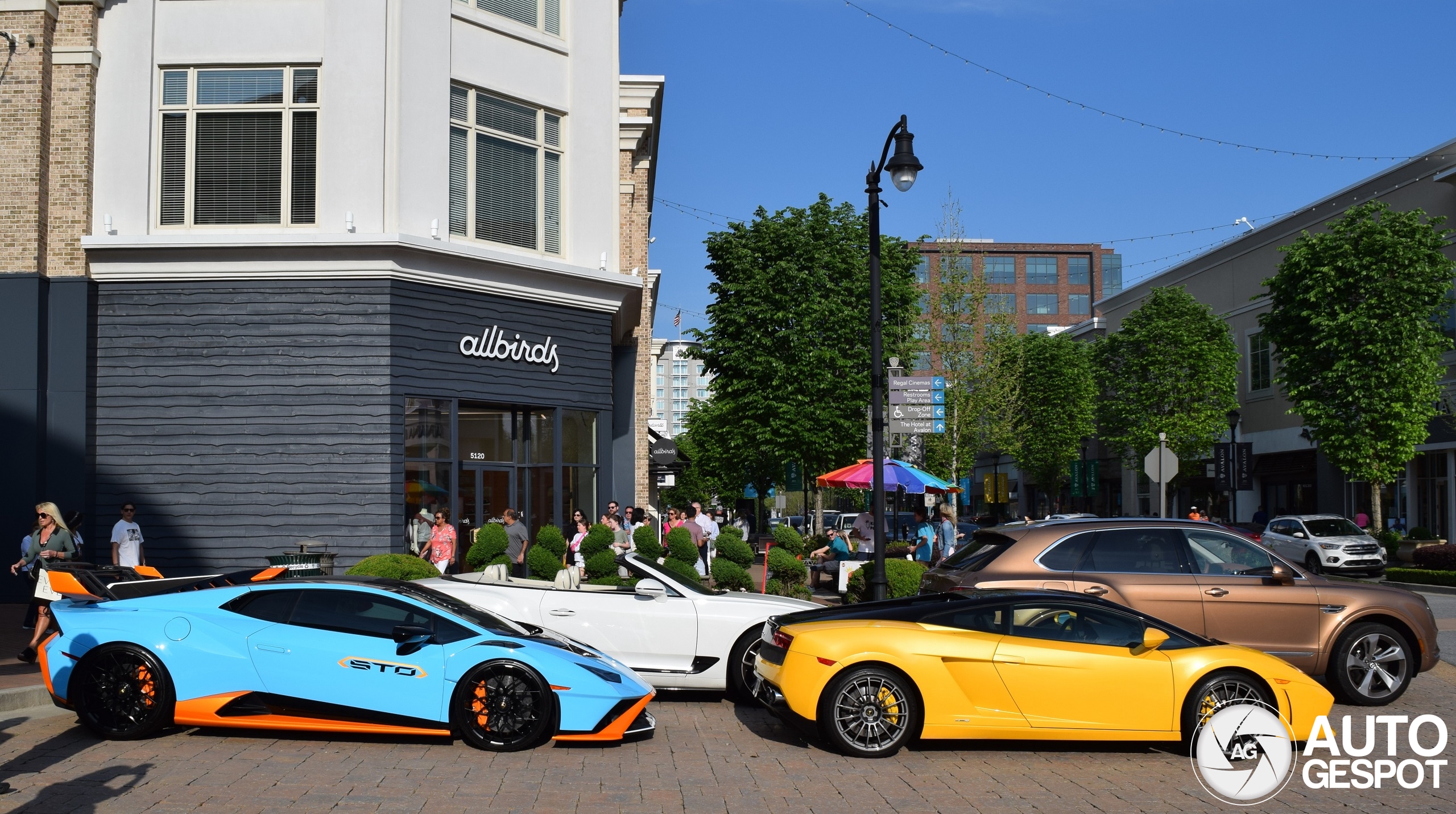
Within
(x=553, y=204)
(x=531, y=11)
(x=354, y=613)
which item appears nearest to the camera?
(x=354, y=613)

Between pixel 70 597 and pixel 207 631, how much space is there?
4.11ft

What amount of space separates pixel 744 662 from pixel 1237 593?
4.53m

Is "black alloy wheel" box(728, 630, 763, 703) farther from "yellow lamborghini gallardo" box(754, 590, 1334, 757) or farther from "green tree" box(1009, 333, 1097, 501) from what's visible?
"green tree" box(1009, 333, 1097, 501)

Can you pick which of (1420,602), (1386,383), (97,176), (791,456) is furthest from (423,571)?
(1386,383)

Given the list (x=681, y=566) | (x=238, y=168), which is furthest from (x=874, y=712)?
(x=238, y=168)

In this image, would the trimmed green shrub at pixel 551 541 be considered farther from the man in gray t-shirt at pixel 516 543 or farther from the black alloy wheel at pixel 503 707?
the black alloy wheel at pixel 503 707

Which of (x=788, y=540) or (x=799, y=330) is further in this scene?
(x=799, y=330)

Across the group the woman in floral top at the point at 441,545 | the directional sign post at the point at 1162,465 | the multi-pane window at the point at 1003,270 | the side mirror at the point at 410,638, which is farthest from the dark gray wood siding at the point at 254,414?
the multi-pane window at the point at 1003,270

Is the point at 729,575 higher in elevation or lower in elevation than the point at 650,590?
lower

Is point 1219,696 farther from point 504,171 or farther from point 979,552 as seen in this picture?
point 504,171

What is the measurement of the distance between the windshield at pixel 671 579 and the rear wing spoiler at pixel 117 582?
315 centimetres

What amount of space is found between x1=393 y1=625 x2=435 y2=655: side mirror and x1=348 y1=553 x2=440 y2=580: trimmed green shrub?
5019 mm

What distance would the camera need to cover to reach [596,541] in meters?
15.7

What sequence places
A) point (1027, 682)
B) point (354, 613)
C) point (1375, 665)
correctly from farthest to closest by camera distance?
point (1375, 665) → point (354, 613) → point (1027, 682)
